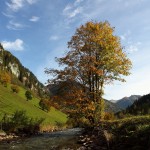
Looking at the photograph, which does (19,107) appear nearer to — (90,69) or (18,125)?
(18,125)

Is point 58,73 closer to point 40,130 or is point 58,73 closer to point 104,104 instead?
point 104,104

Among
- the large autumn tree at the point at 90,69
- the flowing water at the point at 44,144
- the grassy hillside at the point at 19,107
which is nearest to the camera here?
the flowing water at the point at 44,144

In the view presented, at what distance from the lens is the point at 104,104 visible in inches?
1373

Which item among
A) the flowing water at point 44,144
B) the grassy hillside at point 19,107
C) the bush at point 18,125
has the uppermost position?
the grassy hillside at point 19,107

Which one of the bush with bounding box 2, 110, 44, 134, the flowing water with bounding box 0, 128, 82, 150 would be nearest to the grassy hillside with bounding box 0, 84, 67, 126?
the bush with bounding box 2, 110, 44, 134

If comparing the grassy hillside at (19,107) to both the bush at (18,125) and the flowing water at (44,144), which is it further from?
the flowing water at (44,144)

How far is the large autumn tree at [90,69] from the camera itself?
33500 mm

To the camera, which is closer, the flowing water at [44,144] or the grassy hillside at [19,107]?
the flowing water at [44,144]

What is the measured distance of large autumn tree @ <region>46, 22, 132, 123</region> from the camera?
1319 inches

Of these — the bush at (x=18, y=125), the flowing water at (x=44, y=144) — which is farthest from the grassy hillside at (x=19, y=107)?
the flowing water at (x=44, y=144)

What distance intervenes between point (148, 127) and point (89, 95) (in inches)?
600

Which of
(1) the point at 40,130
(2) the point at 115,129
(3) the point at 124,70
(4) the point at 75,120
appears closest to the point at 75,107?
(4) the point at 75,120

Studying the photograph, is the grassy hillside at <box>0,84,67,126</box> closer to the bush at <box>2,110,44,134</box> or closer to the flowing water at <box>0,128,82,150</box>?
the bush at <box>2,110,44,134</box>

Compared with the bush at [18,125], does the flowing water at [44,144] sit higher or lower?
lower
